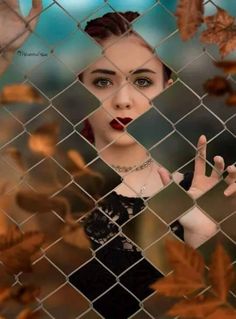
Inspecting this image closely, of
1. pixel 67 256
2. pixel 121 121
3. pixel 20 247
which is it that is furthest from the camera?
pixel 121 121

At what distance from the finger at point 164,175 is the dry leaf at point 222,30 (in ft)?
1.55

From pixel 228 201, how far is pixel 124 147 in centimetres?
35

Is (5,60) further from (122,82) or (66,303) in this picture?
(66,303)

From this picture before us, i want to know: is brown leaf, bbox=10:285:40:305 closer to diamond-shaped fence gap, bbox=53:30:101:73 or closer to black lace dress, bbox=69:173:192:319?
black lace dress, bbox=69:173:192:319

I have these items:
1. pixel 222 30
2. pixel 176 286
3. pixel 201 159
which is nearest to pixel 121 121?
pixel 201 159

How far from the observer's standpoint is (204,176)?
1863mm

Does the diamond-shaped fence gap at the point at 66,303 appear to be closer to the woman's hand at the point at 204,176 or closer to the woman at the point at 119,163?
the woman at the point at 119,163

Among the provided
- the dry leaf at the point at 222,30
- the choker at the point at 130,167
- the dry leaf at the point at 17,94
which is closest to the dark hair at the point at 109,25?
the choker at the point at 130,167

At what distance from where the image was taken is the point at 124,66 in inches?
80.5

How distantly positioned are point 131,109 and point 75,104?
0.51ft

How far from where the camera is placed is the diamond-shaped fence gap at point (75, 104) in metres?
2.04

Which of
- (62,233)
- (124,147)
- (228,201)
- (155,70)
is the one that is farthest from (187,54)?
(62,233)

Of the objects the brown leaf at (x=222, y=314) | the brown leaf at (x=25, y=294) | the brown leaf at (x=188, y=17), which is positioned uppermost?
the brown leaf at (x=188, y=17)

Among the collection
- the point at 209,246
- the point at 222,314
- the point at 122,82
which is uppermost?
Answer: the point at 122,82
